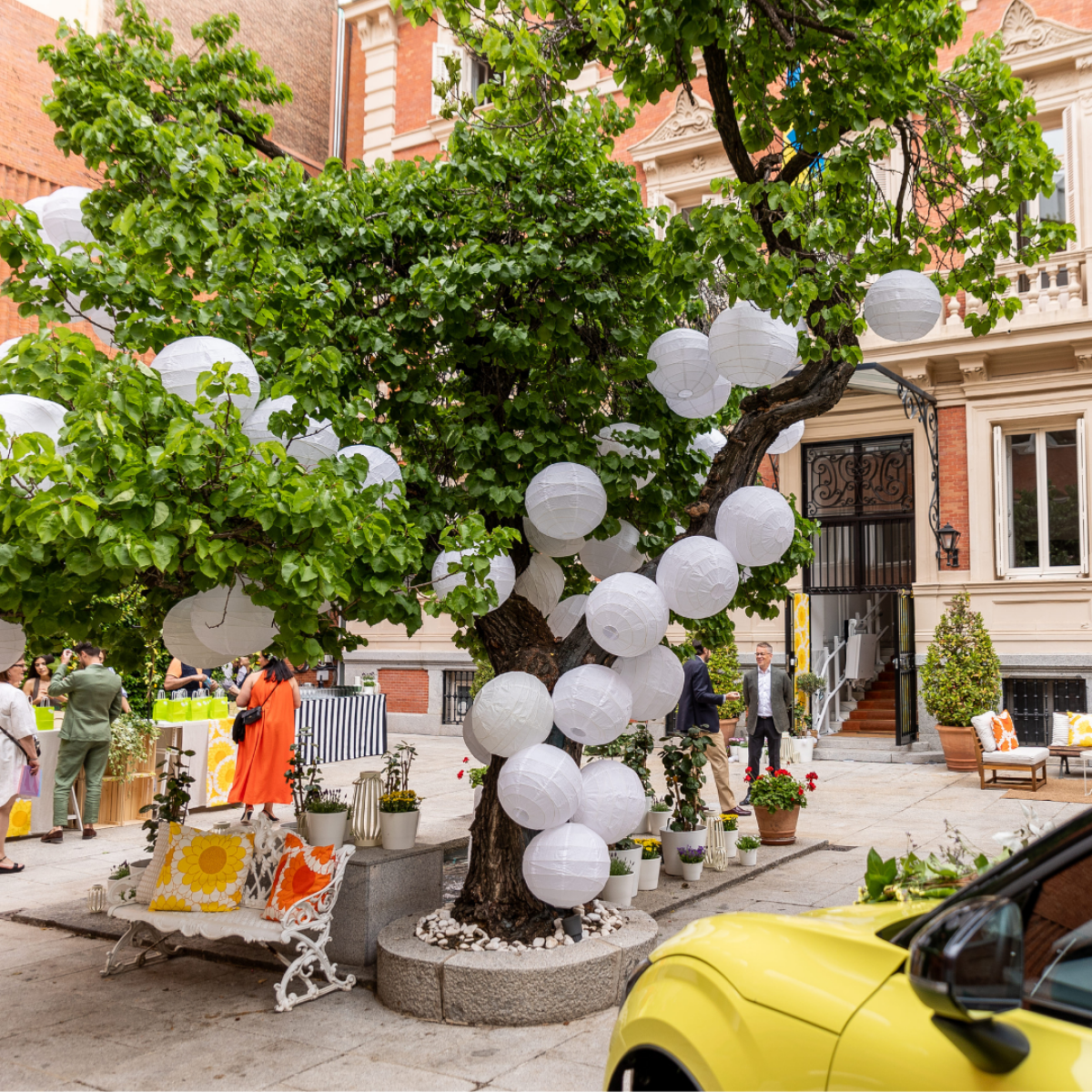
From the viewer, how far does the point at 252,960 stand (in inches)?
266

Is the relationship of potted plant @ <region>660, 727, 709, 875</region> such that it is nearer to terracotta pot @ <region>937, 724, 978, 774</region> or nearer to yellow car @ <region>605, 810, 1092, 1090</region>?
yellow car @ <region>605, 810, 1092, 1090</region>

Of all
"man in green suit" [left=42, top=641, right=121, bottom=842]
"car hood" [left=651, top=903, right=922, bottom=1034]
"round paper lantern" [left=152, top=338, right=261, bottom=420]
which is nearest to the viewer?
"car hood" [left=651, top=903, right=922, bottom=1034]

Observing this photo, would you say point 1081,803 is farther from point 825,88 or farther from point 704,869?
point 825,88

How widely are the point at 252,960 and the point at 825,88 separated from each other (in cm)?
674

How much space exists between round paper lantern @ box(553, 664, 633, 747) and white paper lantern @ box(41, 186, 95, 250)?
13.0 ft

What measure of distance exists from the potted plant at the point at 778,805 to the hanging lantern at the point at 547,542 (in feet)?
15.4

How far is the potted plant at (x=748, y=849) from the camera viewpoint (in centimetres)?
898

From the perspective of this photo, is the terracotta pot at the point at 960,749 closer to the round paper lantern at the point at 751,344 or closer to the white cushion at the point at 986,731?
the white cushion at the point at 986,731

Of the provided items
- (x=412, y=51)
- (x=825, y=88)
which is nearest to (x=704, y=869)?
(x=825, y=88)

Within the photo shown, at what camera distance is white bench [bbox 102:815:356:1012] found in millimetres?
5801

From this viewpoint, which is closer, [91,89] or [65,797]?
[91,89]

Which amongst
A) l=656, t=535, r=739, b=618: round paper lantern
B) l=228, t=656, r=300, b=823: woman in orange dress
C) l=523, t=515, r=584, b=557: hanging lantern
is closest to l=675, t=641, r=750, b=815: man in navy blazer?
l=228, t=656, r=300, b=823: woman in orange dress

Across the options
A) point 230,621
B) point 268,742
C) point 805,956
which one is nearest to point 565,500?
point 230,621

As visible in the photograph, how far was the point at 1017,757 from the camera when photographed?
13305mm
